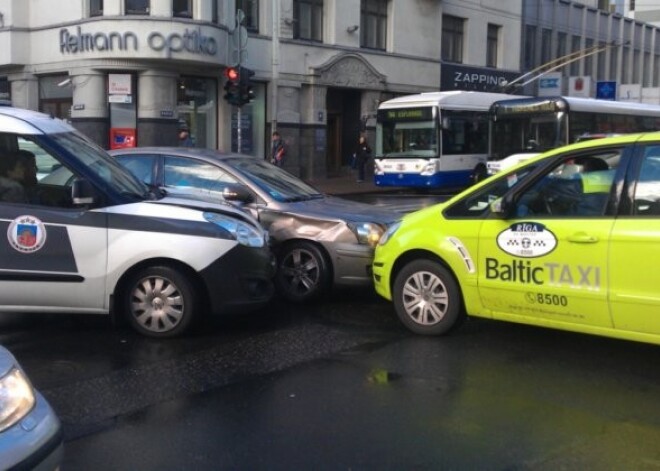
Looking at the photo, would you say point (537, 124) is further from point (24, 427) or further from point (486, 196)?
point (24, 427)

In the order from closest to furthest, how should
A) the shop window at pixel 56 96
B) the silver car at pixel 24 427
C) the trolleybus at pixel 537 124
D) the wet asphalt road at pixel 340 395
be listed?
the silver car at pixel 24 427
the wet asphalt road at pixel 340 395
the trolleybus at pixel 537 124
the shop window at pixel 56 96

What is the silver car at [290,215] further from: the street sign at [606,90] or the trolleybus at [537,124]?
the street sign at [606,90]

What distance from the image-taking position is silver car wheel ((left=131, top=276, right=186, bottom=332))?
627cm

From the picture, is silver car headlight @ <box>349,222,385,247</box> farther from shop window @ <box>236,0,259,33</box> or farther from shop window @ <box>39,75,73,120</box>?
shop window @ <box>39,75,73,120</box>

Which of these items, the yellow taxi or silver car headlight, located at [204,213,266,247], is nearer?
the yellow taxi

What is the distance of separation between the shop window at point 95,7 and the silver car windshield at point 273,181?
1852 centimetres

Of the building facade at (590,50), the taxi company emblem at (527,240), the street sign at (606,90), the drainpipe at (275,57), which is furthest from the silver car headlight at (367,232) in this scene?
the street sign at (606,90)

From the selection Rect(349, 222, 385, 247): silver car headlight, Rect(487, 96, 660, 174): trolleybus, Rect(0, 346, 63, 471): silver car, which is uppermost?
Rect(487, 96, 660, 174): trolleybus

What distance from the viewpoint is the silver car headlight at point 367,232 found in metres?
7.63

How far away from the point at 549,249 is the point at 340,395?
1872mm

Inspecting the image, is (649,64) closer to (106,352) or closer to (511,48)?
(511,48)

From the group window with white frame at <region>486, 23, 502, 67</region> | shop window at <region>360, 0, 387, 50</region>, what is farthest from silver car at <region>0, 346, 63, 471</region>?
window with white frame at <region>486, 23, 502, 67</region>

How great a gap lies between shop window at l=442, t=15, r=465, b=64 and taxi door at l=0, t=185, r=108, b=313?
105 ft

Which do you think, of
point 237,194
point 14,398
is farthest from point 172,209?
point 14,398
